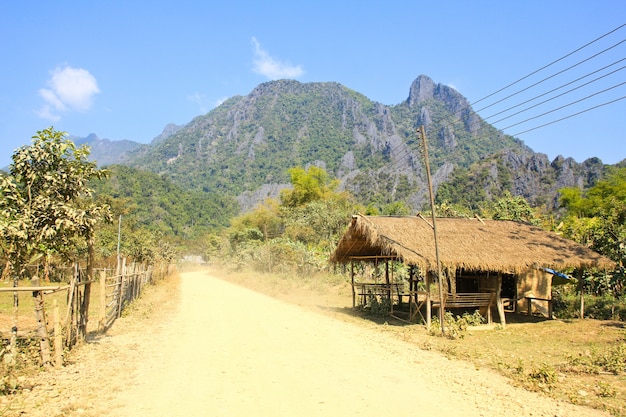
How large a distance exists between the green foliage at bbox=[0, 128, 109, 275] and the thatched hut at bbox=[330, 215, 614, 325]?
8.14 m

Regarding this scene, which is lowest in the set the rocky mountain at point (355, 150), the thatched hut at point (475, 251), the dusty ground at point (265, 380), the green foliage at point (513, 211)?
the dusty ground at point (265, 380)

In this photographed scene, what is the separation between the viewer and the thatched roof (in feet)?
43.0

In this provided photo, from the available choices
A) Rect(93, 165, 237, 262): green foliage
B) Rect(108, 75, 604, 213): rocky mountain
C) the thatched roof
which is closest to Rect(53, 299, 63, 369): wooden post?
the thatched roof

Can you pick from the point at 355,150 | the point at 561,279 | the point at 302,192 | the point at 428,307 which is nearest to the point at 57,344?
the point at 428,307

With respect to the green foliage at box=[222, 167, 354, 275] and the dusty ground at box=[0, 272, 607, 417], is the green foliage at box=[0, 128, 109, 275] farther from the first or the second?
the green foliage at box=[222, 167, 354, 275]

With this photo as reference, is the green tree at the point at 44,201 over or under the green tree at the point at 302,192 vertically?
under

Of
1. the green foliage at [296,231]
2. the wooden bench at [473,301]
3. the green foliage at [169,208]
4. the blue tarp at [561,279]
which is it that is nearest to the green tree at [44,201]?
the wooden bench at [473,301]

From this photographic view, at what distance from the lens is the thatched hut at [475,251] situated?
43.0ft

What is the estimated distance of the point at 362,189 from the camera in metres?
91.1

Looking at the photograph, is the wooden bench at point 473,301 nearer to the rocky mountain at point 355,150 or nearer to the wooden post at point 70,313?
the wooden post at point 70,313

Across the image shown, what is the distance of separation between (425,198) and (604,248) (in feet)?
217

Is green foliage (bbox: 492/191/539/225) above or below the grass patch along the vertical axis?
above

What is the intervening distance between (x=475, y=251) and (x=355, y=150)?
11938 centimetres

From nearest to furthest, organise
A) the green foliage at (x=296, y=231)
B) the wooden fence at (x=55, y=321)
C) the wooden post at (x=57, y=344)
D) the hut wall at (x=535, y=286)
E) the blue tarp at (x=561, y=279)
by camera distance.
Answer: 1. the wooden fence at (x=55, y=321)
2. the wooden post at (x=57, y=344)
3. the blue tarp at (x=561, y=279)
4. the hut wall at (x=535, y=286)
5. the green foliage at (x=296, y=231)
